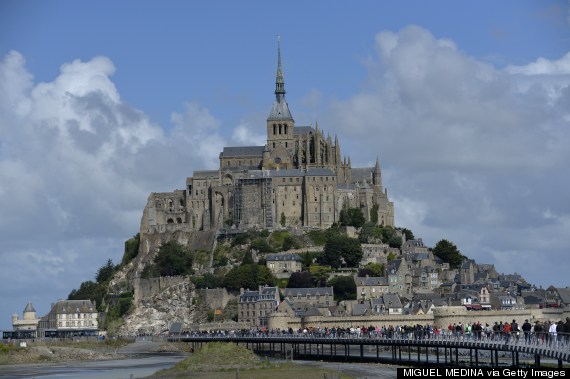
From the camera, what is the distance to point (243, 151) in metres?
144

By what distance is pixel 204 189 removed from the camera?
13888cm

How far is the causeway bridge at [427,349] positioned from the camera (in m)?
52.1

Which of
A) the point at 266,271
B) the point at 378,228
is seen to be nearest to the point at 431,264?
the point at 378,228

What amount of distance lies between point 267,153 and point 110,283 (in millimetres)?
23469

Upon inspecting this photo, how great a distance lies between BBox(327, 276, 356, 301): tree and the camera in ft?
386

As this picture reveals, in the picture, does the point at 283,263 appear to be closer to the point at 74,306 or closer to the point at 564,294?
the point at 74,306

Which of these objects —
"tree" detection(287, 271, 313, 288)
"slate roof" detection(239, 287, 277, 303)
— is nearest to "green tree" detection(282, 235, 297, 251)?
"tree" detection(287, 271, 313, 288)

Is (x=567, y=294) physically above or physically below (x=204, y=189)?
below

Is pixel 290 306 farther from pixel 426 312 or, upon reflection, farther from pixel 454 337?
pixel 454 337

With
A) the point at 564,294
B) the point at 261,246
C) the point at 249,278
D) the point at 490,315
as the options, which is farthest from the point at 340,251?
the point at 490,315

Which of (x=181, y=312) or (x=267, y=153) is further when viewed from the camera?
(x=267, y=153)

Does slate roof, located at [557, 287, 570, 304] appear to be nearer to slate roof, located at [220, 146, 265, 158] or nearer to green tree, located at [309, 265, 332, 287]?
green tree, located at [309, 265, 332, 287]

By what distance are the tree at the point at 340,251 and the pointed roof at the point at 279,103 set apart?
24.7 m

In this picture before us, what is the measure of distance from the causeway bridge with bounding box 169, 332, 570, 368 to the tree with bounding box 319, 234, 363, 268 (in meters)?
22.5
